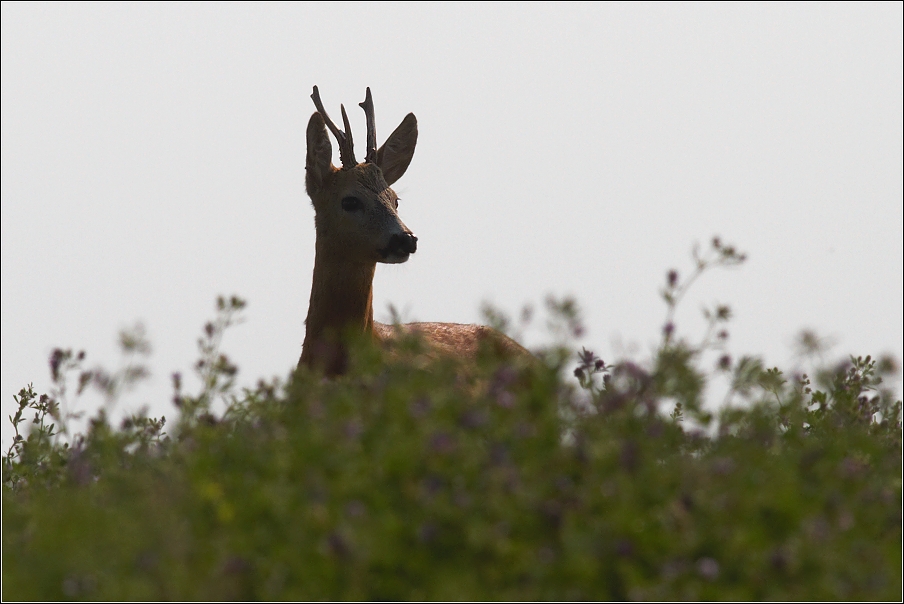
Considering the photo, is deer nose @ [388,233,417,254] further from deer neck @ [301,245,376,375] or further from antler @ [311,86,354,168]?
antler @ [311,86,354,168]

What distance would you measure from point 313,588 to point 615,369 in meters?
1.87

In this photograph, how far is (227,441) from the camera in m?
4.22

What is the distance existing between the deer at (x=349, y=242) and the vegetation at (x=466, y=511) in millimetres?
4556

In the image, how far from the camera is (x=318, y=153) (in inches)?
399

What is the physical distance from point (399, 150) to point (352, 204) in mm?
1301

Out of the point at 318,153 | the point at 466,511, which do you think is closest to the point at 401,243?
the point at 318,153

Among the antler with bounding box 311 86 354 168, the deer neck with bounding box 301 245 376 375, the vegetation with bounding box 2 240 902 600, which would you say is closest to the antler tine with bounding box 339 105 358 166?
the antler with bounding box 311 86 354 168

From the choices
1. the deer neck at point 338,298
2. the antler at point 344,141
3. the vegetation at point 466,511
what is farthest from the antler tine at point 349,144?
the vegetation at point 466,511

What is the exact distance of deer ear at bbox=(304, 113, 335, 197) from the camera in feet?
33.2

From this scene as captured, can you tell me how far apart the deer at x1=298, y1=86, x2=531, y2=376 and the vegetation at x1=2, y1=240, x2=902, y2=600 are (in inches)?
179

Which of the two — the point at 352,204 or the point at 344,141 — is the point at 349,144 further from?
the point at 352,204

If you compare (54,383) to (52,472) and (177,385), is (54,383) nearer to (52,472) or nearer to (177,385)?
(52,472)

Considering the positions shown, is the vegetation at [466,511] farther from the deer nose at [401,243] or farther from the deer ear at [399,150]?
the deer ear at [399,150]

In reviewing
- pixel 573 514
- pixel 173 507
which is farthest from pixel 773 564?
pixel 173 507
